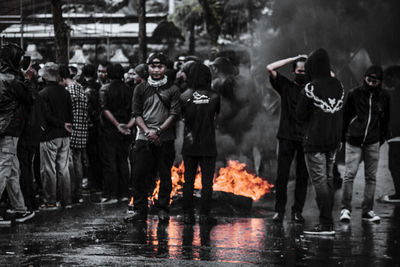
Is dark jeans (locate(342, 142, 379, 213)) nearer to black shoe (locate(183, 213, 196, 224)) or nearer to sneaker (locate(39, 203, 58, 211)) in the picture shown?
black shoe (locate(183, 213, 196, 224))

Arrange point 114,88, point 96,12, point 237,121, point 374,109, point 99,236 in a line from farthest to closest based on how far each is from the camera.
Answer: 1. point 96,12
2. point 237,121
3. point 114,88
4. point 374,109
5. point 99,236

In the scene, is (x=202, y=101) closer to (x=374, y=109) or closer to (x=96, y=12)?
(x=374, y=109)

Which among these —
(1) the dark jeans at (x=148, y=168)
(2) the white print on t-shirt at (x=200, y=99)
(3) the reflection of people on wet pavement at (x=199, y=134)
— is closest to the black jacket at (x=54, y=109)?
(1) the dark jeans at (x=148, y=168)

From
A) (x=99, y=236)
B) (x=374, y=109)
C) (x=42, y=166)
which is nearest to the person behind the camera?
(x=99, y=236)

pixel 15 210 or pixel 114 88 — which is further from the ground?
pixel 114 88

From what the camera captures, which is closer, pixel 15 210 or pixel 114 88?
pixel 15 210

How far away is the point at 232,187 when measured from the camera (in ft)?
38.2

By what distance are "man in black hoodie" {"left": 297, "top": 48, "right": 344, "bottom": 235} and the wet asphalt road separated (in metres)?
0.42

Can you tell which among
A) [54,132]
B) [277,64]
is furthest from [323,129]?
[54,132]

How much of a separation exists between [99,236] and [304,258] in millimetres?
2309

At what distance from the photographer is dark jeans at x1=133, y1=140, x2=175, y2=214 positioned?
8758 millimetres

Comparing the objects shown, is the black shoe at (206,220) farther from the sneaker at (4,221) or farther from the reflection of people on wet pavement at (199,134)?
the sneaker at (4,221)

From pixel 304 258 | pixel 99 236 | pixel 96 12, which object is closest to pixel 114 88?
pixel 99 236

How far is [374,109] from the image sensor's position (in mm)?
9195
